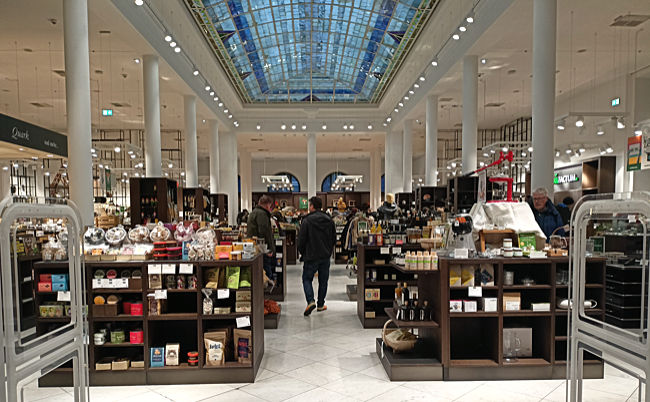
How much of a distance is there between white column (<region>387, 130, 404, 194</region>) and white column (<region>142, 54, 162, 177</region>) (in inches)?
506

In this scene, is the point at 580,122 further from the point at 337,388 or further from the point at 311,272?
the point at 337,388

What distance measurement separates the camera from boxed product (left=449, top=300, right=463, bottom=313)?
4.24 m

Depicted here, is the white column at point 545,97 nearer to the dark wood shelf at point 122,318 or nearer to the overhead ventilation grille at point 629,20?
the overhead ventilation grille at point 629,20

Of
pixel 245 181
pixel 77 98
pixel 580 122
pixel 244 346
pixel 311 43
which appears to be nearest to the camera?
pixel 244 346

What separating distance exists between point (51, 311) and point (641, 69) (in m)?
14.8

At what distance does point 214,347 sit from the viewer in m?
4.22

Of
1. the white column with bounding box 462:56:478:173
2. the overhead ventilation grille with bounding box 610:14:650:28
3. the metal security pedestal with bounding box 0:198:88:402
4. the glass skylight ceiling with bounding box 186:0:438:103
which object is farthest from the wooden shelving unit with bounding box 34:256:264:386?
the overhead ventilation grille with bounding box 610:14:650:28

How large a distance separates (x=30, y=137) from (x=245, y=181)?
19.7 m

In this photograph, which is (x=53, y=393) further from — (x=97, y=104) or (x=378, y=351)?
(x=97, y=104)

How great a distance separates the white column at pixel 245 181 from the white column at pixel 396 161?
1087 cm

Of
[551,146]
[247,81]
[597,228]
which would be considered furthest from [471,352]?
[247,81]

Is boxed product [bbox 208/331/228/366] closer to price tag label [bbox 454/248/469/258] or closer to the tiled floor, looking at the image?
the tiled floor

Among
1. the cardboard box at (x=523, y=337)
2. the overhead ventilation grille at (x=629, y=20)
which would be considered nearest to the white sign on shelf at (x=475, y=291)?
the cardboard box at (x=523, y=337)

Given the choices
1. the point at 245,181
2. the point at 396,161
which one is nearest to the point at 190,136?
the point at 396,161
